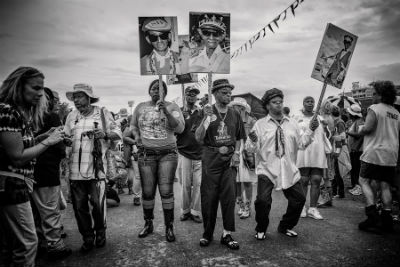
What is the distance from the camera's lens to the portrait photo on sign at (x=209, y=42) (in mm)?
4340

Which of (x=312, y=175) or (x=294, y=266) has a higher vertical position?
(x=312, y=175)

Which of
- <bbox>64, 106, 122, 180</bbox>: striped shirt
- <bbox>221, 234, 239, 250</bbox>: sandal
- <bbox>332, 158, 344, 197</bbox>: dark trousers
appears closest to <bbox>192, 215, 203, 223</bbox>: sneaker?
<bbox>221, 234, 239, 250</bbox>: sandal

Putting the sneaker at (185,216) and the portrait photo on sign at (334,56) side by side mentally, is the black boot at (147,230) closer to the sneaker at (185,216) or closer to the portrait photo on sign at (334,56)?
the sneaker at (185,216)

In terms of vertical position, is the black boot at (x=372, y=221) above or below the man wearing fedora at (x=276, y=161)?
below

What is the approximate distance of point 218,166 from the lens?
4.13 m

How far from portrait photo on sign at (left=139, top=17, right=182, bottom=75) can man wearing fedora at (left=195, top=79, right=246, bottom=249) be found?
88 cm

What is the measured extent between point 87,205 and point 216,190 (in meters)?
1.81

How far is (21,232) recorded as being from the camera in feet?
8.16

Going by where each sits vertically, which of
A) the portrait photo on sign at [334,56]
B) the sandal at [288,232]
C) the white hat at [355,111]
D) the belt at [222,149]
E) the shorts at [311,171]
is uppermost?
the portrait photo on sign at [334,56]

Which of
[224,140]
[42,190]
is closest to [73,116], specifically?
[42,190]

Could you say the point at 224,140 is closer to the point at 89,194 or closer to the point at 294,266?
the point at 294,266

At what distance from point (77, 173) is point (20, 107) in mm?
1501

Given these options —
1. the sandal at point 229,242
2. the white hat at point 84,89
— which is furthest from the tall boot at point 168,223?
the white hat at point 84,89

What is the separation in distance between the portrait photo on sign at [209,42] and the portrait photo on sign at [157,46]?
15.1 inches
